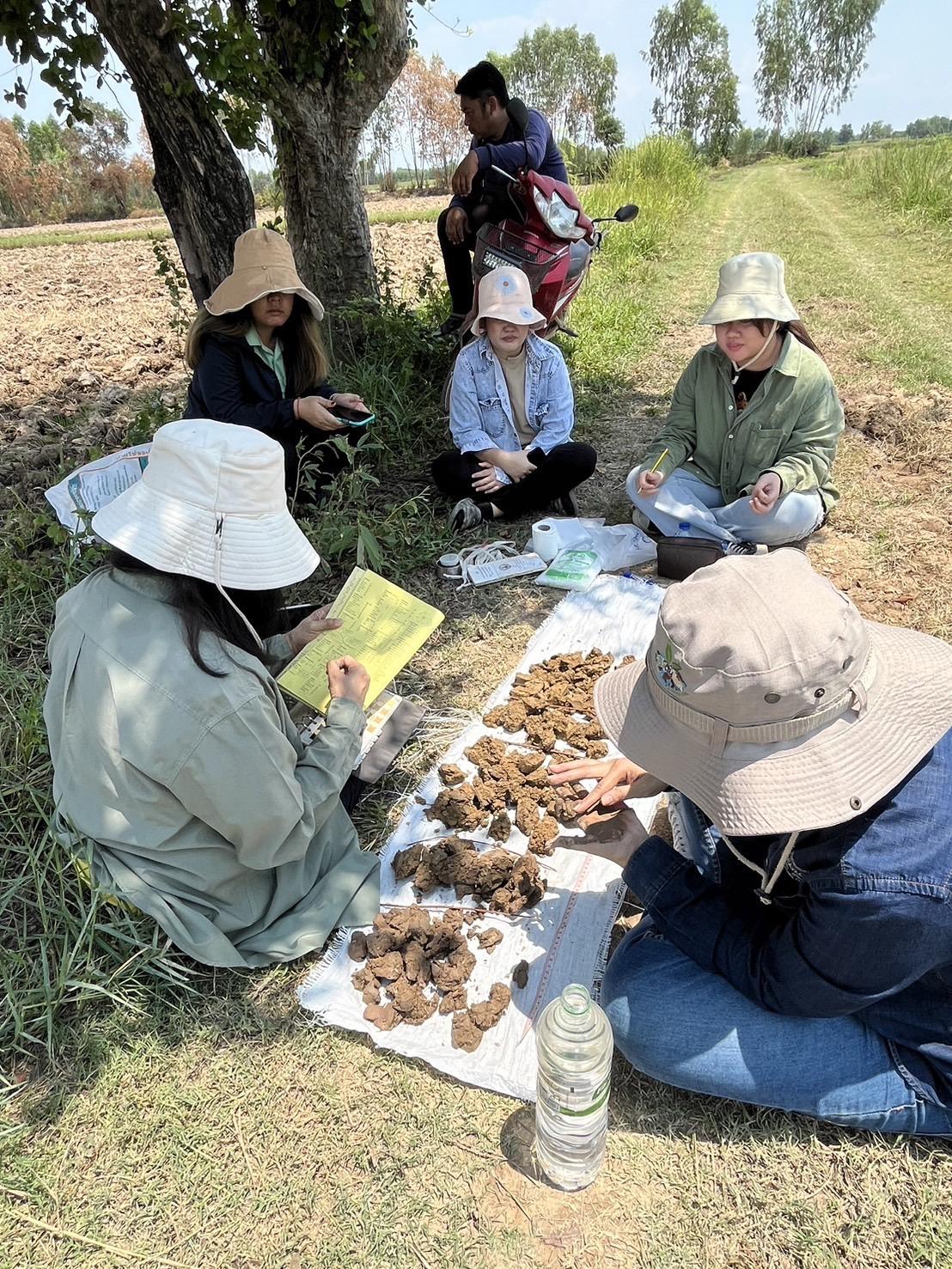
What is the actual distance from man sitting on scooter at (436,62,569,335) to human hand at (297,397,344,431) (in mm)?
2069

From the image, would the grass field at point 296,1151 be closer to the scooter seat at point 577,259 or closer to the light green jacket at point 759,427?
the light green jacket at point 759,427

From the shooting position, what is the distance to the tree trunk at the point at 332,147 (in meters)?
4.25

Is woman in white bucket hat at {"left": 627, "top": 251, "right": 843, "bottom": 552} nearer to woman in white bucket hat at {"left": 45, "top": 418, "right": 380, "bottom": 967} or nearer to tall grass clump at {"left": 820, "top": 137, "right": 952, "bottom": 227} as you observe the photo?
woman in white bucket hat at {"left": 45, "top": 418, "right": 380, "bottom": 967}

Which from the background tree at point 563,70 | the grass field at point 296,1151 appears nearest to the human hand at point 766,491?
the grass field at point 296,1151

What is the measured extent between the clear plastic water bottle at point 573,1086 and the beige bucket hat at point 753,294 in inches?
108

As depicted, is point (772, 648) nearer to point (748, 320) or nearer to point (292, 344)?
point (748, 320)

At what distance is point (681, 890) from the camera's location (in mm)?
1740

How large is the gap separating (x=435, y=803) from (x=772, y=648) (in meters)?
1.58

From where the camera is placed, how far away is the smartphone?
3.71m

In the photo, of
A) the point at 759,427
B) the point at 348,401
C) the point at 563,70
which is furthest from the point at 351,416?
the point at 563,70

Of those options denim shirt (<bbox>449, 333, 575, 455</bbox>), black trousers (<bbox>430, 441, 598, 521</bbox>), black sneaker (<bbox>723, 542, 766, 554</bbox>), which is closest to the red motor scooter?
denim shirt (<bbox>449, 333, 575, 455</bbox>)

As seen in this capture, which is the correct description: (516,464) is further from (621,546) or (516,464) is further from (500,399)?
(621,546)

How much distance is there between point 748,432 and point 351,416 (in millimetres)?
1973

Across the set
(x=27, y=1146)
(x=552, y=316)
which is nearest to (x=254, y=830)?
(x=27, y=1146)
